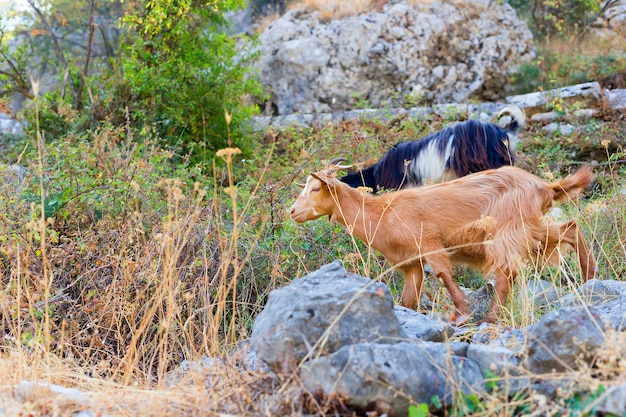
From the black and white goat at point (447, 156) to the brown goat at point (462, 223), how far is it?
183 centimetres

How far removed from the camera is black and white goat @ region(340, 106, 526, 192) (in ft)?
25.5

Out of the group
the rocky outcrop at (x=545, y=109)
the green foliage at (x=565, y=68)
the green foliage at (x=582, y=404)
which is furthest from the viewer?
the green foliage at (x=565, y=68)

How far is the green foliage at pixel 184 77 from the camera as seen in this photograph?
9695 millimetres

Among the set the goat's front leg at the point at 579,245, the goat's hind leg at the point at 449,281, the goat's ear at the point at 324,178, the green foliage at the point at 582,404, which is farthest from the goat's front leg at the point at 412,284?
the green foliage at the point at 582,404

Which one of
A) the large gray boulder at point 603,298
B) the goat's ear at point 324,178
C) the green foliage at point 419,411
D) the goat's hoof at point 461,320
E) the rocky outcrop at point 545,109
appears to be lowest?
the goat's hoof at point 461,320

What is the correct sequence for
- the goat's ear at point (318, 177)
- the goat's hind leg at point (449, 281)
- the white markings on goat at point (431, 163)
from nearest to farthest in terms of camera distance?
the goat's hind leg at point (449, 281) → the goat's ear at point (318, 177) → the white markings on goat at point (431, 163)

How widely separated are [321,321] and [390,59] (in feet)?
35.3

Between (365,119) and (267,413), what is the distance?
796cm

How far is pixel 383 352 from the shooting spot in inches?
133

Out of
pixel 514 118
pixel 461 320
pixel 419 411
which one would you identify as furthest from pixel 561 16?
pixel 419 411

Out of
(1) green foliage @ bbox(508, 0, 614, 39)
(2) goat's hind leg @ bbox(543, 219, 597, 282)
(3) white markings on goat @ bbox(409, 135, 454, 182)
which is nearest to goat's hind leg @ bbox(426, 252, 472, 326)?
(2) goat's hind leg @ bbox(543, 219, 597, 282)

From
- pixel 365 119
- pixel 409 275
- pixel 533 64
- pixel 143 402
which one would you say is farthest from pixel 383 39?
pixel 143 402

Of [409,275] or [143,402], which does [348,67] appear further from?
[143,402]

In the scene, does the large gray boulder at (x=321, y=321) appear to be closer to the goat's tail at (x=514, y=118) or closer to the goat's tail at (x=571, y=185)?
the goat's tail at (x=571, y=185)
